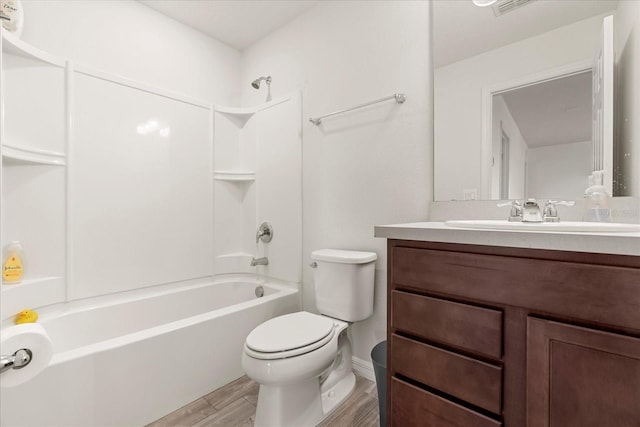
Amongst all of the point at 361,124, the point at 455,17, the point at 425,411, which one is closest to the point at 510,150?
the point at 455,17

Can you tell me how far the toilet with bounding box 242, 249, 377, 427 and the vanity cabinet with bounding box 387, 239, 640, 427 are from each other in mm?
387

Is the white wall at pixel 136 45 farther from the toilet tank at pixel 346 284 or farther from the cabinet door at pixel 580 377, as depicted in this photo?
the cabinet door at pixel 580 377

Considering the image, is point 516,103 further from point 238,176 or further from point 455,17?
point 238,176

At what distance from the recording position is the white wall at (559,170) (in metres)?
1.23

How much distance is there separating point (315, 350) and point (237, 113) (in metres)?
2.04

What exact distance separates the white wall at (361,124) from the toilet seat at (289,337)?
1.54ft

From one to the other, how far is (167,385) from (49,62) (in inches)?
73.6

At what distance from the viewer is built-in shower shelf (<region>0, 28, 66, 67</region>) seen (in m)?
1.48

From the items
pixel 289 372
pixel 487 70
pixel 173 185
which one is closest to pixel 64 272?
pixel 173 185

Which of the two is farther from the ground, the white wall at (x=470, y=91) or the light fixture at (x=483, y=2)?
the light fixture at (x=483, y=2)

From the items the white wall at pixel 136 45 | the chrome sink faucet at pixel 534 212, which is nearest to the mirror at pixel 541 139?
the chrome sink faucet at pixel 534 212

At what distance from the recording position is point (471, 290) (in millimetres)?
910

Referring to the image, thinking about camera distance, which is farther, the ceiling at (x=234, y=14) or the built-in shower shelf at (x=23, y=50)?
the ceiling at (x=234, y=14)

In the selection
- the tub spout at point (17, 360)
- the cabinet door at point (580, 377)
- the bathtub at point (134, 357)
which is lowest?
the bathtub at point (134, 357)
